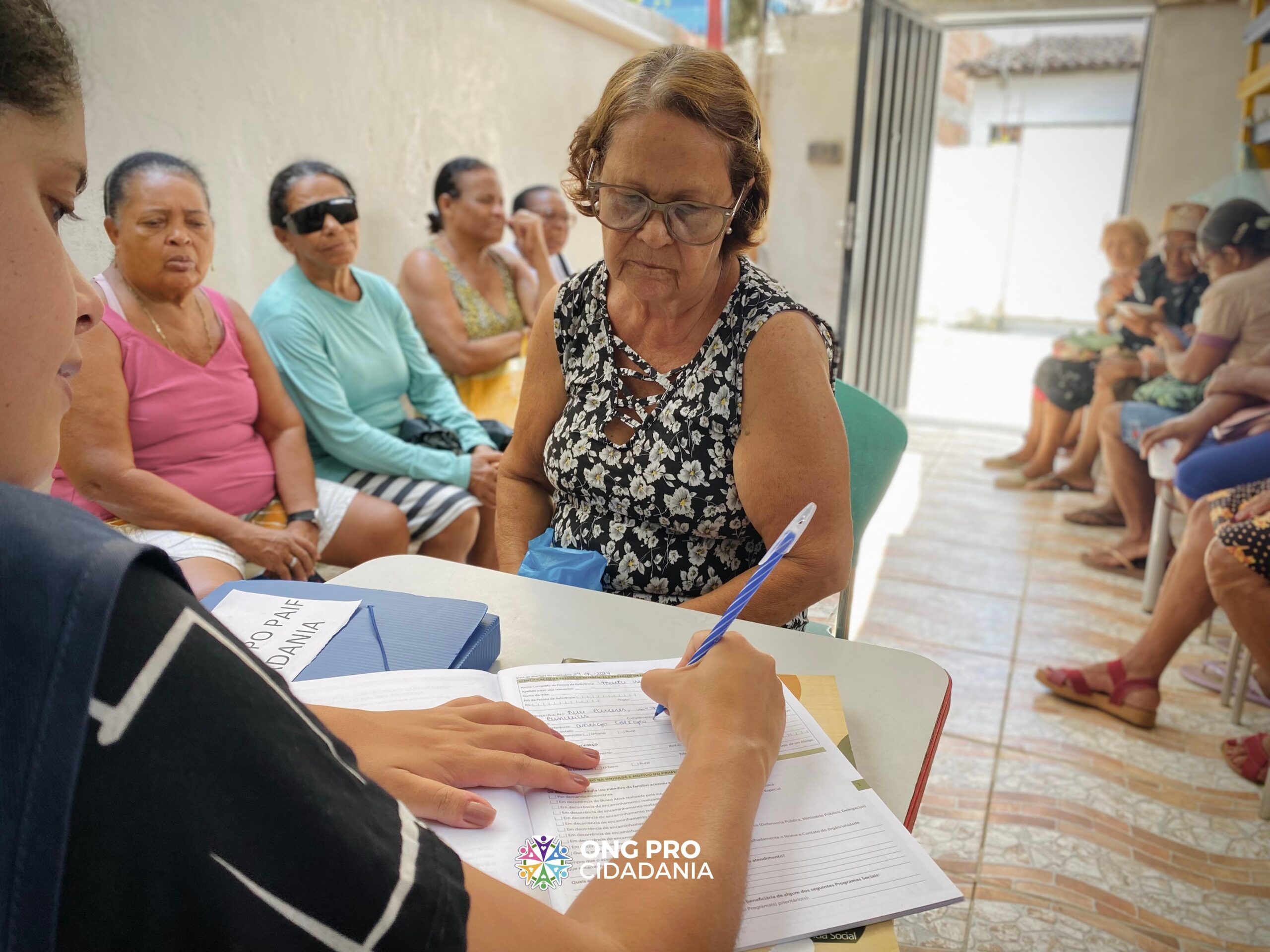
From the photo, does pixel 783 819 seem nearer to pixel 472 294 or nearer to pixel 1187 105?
pixel 472 294

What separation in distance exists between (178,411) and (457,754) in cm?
171

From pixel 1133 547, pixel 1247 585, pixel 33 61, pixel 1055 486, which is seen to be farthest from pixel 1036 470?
pixel 33 61

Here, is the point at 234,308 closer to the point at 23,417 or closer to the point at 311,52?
the point at 311,52

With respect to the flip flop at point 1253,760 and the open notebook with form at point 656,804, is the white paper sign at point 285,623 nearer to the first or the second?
the open notebook with form at point 656,804

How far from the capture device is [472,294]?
3.29 meters

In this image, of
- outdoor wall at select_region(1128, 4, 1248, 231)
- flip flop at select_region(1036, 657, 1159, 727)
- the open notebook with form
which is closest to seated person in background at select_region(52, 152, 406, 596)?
the open notebook with form

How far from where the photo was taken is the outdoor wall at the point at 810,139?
5.70 m

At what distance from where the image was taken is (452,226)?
10.8ft

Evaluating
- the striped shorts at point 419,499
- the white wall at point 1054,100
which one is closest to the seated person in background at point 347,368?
the striped shorts at point 419,499

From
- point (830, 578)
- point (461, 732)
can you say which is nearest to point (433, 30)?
point (830, 578)

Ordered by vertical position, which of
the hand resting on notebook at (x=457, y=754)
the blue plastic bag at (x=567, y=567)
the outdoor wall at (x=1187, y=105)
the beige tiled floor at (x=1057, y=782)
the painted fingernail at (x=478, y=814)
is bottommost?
the beige tiled floor at (x=1057, y=782)

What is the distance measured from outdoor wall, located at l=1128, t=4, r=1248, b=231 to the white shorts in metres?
4.99

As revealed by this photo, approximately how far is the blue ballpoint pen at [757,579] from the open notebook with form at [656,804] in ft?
0.24

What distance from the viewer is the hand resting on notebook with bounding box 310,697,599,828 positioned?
2.30 feet
